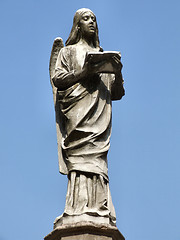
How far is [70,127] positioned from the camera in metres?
13.1

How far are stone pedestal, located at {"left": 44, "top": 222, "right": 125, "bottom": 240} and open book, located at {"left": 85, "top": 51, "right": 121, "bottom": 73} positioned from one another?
3.16 meters

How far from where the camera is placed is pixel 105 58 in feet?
42.8

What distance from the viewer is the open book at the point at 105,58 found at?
1293cm

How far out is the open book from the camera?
42.4ft

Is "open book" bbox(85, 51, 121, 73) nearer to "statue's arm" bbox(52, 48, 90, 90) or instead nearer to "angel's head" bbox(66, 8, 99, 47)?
"statue's arm" bbox(52, 48, 90, 90)

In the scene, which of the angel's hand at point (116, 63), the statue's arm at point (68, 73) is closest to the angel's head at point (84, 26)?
the statue's arm at point (68, 73)

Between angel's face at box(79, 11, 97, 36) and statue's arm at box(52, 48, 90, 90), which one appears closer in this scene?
statue's arm at box(52, 48, 90, 90)

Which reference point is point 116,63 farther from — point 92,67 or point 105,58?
point 92,67

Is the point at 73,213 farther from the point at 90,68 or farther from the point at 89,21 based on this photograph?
the point at 89,21

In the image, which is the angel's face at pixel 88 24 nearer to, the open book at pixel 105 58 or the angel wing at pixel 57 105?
the angel wing at pixel 57 105

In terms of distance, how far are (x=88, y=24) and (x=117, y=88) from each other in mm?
1494

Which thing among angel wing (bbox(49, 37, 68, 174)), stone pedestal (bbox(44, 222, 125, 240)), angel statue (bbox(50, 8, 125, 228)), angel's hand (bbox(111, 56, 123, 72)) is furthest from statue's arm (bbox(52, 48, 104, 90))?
stone pedestal (bbox(44, 222, 125, 240))

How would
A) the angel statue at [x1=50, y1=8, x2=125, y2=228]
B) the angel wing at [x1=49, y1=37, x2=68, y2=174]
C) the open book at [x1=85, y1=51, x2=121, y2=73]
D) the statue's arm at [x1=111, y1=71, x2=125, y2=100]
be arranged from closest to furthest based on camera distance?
the angel statue at [x1=50, y1=8, x2=125, y2=228]
the open book at [x1=85, y1=51, x2=121, y2=73]
the angel wing at [x1=49, y1=37, x2=68, y2=174]
the statue's arm at [x1=111, y1=71, x2=125, y2=100]

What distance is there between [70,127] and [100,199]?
1.60 m
